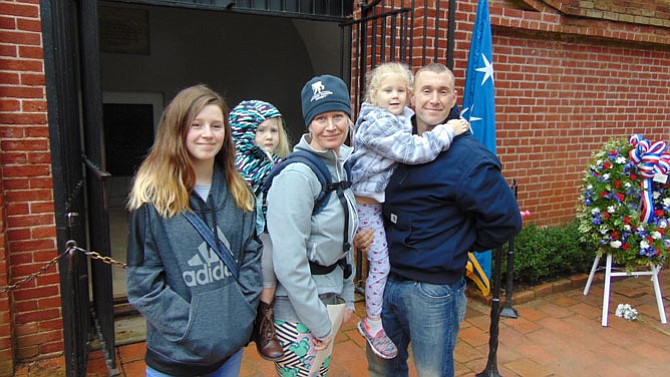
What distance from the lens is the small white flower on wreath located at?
4340mm

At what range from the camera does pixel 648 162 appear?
4211 millimetres

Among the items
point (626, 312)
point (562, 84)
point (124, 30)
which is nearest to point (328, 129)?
point (626, 312)

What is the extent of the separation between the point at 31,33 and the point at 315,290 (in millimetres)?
2514

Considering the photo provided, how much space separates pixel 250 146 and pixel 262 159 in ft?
0.26

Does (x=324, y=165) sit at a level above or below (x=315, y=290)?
above

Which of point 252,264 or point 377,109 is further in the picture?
point 377,109

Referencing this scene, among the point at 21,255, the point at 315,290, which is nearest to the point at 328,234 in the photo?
the point at 315,290

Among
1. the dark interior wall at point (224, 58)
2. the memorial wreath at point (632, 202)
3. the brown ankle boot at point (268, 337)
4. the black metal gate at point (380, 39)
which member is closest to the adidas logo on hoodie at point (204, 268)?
the brown ankle boot at point (268, 337)

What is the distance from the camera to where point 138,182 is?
172 cm

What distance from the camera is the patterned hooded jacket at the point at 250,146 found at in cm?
223

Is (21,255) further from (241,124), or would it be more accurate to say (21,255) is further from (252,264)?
(252,264)

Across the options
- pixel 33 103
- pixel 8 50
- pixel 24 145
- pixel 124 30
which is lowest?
pixel 24 145

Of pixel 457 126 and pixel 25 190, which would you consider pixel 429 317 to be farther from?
pixel 25 190

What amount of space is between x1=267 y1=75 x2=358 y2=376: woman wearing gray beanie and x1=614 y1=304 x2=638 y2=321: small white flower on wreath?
337cm
